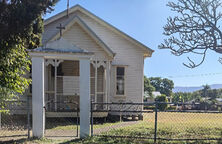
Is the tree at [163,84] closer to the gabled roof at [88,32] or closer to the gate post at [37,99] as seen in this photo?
the gabled roof at [88,32]

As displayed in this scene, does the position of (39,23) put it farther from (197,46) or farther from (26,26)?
(197,46)

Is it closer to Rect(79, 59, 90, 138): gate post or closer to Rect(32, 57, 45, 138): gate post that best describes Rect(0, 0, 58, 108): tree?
Rect(32, 57, 45, 138): gate post

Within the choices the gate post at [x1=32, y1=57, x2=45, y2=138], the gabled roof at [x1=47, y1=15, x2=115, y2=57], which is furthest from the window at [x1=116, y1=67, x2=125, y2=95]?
the gate post at [x1=32, y1=57, x2=45, y2=138]

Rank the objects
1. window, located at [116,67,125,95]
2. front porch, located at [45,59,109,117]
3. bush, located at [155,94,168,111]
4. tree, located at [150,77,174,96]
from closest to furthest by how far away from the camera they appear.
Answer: front porch, located at [45,59,109,117] → window, located at [116,67,125,95] → bush, located at [155,94,168,111] → tree, located at [150,77,174,96]

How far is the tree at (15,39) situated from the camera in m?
5.60

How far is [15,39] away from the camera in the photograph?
6.14 m

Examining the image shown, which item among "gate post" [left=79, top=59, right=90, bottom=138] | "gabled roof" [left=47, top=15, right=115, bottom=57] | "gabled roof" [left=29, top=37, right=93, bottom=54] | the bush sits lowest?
the bush

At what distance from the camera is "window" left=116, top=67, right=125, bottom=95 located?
1237cm

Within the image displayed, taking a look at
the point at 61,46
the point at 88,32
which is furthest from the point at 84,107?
the point at 88,32

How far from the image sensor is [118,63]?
486 inches

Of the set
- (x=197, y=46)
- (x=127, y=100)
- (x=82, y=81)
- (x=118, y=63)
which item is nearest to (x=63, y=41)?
(x=82, y=81)

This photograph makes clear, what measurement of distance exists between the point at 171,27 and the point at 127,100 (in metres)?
6.12

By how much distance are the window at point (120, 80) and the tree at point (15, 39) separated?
20.8 ft

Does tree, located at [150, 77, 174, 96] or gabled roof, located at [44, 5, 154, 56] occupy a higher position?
gabled roof, located at [44, 5, 154, 56]
